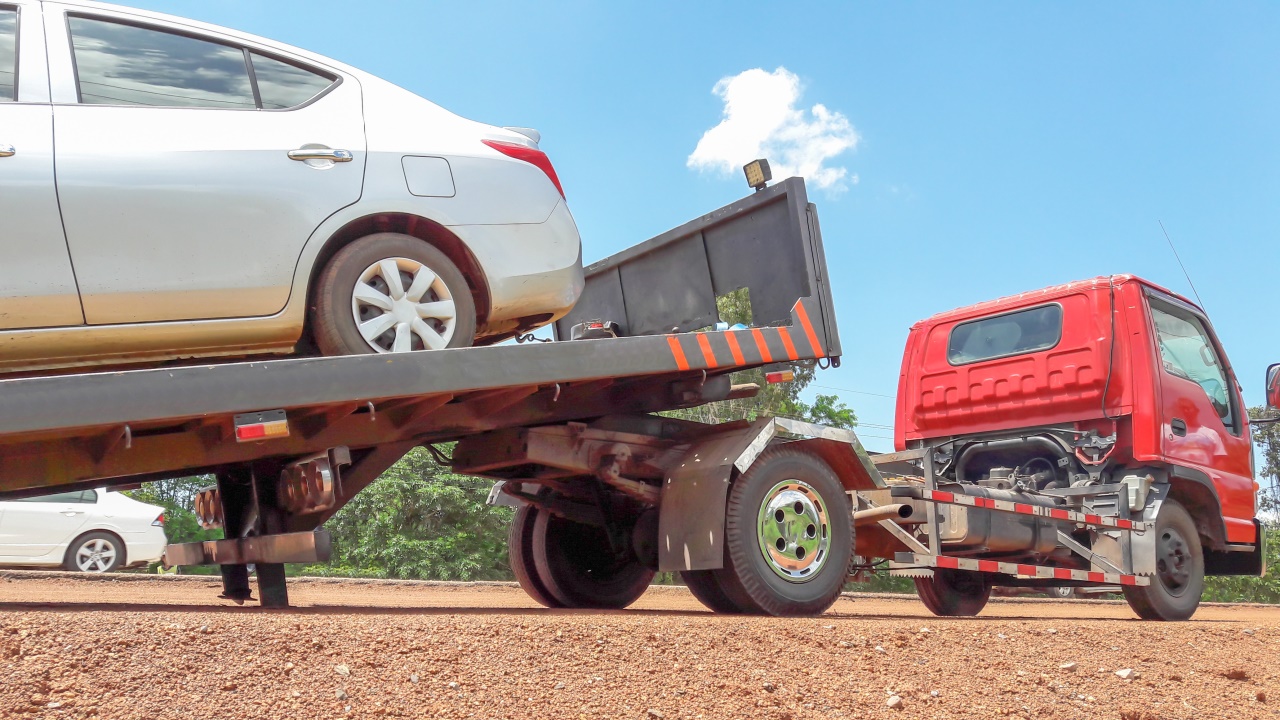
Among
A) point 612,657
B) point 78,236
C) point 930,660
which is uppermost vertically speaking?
point 78,236

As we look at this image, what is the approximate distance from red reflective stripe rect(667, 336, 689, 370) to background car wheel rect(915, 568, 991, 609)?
4001 millimetres

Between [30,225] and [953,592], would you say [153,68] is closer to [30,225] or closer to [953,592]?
[30,225]

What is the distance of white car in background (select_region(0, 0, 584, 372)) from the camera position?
3.85 metres

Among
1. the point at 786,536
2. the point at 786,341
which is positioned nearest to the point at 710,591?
the point at 786,536

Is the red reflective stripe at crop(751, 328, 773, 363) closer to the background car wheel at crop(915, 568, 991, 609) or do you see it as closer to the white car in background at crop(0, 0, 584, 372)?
the white car in background at crop(0, 0, 584, 372)

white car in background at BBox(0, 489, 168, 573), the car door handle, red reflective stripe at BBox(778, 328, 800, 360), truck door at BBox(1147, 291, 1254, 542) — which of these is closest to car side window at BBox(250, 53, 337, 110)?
the car door handle

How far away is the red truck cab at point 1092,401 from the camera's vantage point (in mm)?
7777

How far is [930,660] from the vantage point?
164 inches

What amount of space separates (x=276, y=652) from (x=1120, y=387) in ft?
21.0

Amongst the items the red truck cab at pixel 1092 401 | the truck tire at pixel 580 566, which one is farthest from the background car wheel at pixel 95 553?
the red truck cab at pixel 1092 401

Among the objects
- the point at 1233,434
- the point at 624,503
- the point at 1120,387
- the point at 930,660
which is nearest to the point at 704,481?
the point at 624,503

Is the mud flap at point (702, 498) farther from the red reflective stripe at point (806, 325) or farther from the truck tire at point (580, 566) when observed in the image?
the truck tire at point (580, 566)

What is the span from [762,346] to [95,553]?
9.64 metres

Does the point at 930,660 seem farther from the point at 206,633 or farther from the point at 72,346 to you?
the point at 72,346
